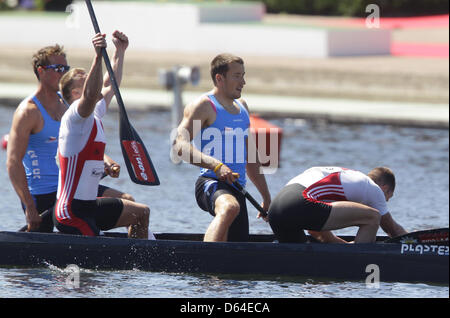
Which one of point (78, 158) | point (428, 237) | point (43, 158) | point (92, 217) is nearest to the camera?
point (78, 158)

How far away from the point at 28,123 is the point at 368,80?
14268mm

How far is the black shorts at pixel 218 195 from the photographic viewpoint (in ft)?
28.6

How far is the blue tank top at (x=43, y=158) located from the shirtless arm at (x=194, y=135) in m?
0.96

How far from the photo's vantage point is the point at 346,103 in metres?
20.8

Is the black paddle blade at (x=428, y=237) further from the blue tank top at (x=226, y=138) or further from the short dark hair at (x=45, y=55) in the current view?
the short dark hair at (x=45, y=55)

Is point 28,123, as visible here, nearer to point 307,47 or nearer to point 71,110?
point 71,110

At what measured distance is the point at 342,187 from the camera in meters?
8.52

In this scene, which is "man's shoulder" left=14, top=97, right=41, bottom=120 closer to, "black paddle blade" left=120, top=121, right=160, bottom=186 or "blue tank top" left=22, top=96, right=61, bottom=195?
"blue tank top" left=22, top=96, right=61, bottom=195

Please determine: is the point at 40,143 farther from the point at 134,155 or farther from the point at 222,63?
the point at 222,63

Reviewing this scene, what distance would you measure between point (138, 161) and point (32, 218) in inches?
37.1

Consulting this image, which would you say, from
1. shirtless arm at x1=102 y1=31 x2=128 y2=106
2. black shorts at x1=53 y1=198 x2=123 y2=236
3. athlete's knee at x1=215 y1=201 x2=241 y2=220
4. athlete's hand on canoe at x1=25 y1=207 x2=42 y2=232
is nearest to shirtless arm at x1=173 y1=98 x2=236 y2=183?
athlete's knee at x1=215 y1=201 x2=241 y2=220

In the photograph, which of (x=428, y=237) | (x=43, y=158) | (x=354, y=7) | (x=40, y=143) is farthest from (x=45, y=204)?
(x=354, y=7)

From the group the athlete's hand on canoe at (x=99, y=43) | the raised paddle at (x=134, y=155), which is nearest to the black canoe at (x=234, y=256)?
the raised paddle at (x=134, y=155)

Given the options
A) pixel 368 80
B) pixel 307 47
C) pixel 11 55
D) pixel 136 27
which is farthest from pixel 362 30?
pixel 11 55
